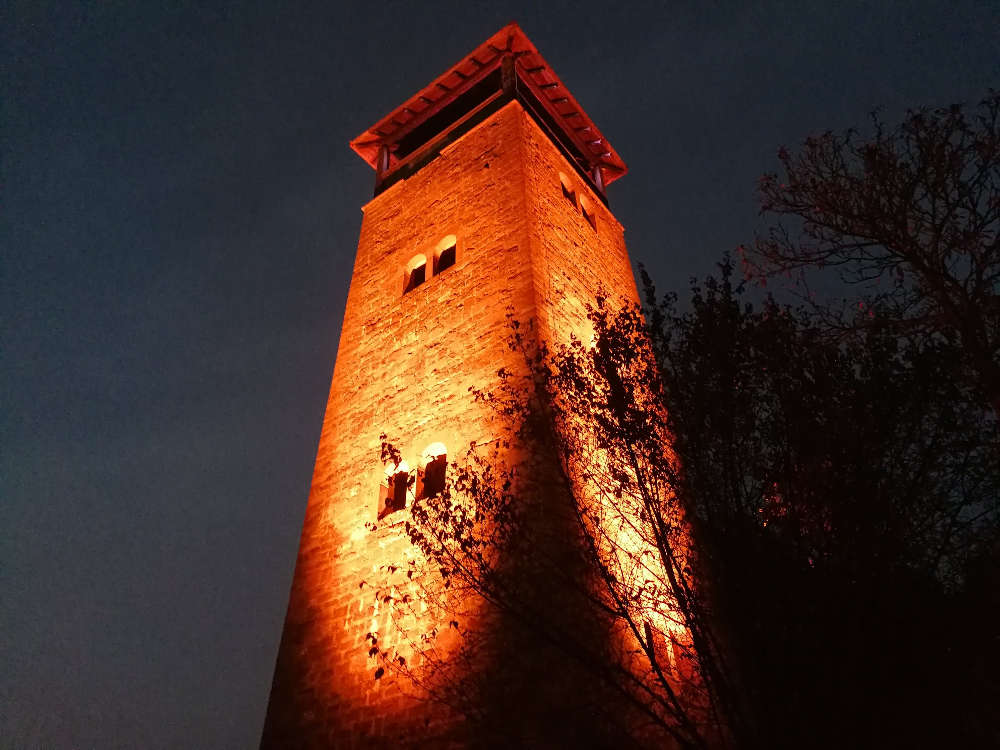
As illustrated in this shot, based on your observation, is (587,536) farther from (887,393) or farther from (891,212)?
(891,212)

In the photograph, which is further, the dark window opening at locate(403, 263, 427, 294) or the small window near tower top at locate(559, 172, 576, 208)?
the small window near tower top at locate(559, 172, 576, 208)

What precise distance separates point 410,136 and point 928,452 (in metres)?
15.1

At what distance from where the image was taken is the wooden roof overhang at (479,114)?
16109mm

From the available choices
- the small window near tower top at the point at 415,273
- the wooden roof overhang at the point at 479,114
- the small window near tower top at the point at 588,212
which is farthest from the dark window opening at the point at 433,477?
the wooden roof overhang at the point at 479,114

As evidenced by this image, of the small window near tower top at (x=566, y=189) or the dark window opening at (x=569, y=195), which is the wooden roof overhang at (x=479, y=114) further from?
the dark window opening at (x=569, y=195)

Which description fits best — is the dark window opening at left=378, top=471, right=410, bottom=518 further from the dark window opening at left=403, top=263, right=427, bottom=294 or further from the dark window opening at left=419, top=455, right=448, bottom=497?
the dark window opening at left=403, top=263, right=427, bottom=294

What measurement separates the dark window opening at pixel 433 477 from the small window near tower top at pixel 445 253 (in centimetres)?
443

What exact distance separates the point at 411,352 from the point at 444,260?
2441 mm

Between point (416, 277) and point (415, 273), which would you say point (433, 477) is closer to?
point (416, 277)

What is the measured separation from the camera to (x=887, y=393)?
7676mm

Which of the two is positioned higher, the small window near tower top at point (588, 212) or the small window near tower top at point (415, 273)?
the small window near tower top at point (588, 212)

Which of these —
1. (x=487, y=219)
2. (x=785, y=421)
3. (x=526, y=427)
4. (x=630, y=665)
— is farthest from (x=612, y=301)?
(x=630, y=665)

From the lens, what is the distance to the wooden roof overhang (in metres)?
16.1

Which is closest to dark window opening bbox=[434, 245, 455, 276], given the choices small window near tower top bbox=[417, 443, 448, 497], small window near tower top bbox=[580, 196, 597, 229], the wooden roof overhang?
the wooden roof overhang
